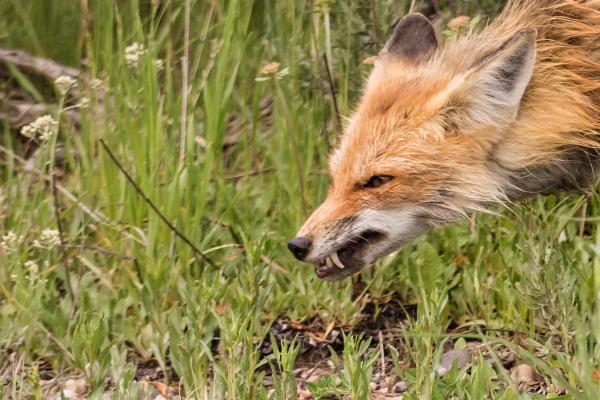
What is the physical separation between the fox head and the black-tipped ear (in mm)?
343

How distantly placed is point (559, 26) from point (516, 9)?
39 cm

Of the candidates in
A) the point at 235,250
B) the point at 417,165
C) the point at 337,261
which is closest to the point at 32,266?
the point at 235,250

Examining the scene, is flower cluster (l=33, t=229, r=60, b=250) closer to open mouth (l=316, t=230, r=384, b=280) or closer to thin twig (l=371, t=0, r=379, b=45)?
open mouth (l=316, t=230, r=384, b=280)

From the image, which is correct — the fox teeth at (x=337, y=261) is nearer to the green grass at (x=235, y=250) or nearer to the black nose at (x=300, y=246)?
the black nose at (x=300, y=246)

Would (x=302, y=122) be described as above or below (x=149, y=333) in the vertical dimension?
above

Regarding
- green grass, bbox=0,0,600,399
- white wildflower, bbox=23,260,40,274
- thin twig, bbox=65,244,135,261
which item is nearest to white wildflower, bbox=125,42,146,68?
green grass, bbox=0,0,600,399

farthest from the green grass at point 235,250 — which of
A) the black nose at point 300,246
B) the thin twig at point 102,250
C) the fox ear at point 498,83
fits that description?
the fox ear at point 498,83

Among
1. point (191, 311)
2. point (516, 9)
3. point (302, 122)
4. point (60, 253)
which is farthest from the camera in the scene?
point (302, 122)

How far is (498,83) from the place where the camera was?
13.4 feet

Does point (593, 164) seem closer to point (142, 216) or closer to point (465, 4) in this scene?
point (465, 4)

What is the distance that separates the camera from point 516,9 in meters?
4.65

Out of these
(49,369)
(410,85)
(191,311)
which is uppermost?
(410,85)

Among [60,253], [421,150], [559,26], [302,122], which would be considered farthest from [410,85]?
[60,253]

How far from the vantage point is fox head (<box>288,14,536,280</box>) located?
4.14 m
